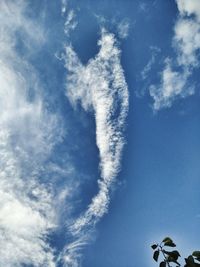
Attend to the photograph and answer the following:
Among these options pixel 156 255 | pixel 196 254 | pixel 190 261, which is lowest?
pixel 190 261

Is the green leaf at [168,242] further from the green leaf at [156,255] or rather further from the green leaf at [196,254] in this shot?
the green leaf at [196,254]

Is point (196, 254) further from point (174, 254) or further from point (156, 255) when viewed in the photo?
point (156, 255)

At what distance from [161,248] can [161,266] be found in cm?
76

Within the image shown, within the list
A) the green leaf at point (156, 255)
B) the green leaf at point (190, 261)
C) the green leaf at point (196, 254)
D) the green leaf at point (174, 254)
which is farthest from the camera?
the green leaf at point (156, 255)

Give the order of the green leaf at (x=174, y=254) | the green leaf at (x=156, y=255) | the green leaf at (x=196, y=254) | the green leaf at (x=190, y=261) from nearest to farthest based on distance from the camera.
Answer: the green leaf at (x=190, y=261), the green leaf at (x=196, y=254), the green leaf at (x=174, y=254), the green leaf at (x=156, y=255)

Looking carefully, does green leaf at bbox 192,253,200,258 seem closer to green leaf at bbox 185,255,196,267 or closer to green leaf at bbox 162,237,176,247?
green leaf at bbox 185,255,196,267

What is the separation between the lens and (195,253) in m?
11.3

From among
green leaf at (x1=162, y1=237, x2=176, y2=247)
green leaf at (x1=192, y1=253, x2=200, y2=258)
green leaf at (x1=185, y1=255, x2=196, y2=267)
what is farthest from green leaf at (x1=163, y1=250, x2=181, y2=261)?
green leaf at (x1=185, y1=255, x2=196, y2=267)

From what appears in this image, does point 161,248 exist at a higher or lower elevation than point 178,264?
higher

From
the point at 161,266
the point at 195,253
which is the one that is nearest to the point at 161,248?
the point at 161,266

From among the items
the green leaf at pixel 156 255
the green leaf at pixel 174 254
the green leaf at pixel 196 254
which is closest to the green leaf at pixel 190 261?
the green leaf at pixel 196 254

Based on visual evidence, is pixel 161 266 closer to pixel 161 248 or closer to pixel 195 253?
pixel 161 248

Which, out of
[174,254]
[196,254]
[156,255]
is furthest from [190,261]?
[156,255]

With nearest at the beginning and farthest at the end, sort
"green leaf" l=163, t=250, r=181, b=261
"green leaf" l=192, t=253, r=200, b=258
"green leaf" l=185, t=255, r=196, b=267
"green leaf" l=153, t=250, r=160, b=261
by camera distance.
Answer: "green leaf" l=185, t=255, r=196, b=267 < "green leaf" l=192, t=253, r=200, b=258 < "green leaf" l=163, t=250, r=181, b=261 < "green leaf" l=153, t=250, r=160, b=261
